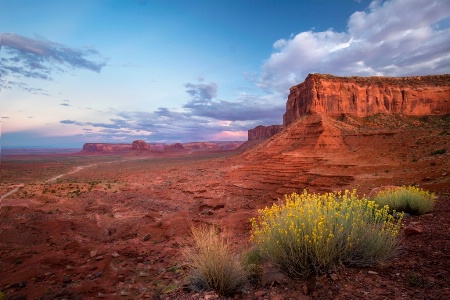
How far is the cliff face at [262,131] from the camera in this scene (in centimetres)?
11138

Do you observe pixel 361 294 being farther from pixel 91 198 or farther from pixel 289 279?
pixel 91 198

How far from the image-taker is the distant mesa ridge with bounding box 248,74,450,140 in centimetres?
4694

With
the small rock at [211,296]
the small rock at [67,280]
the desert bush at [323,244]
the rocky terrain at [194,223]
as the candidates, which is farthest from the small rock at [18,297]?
the desert bush at [323,244]

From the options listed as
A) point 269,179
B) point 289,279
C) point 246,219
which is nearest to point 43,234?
point 246,219

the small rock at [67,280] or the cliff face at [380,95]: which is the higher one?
the cliff face at [380,95]

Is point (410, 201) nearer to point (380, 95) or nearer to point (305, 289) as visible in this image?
point (305, 289)

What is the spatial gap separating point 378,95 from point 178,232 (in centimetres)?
5193

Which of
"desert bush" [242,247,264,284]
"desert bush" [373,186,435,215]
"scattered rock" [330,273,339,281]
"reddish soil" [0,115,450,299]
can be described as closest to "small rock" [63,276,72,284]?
"reddish soil" [0,115,450,299]

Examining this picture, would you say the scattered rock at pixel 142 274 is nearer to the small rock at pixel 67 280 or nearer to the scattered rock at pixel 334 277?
the small rock at pixel 67 280

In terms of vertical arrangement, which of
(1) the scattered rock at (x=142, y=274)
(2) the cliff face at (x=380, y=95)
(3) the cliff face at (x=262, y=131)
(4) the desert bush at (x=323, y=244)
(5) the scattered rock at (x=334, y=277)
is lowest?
(1) the scattered rock at (x=142, y=274)

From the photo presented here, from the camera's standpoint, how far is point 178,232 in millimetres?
11195

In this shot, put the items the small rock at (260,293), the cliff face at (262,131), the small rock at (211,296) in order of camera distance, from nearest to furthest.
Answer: the small rock at (260,293), the small rock at (211,296), the cliff face at (262,131)

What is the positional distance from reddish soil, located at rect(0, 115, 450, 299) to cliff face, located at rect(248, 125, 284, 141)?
81472mm

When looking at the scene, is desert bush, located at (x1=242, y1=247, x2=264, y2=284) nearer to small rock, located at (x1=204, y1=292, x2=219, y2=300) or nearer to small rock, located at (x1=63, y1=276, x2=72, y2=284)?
small rock, located at (x1=204, y1=292, x2=219, y2=300)
